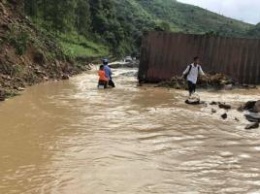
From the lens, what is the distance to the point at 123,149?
756 cm

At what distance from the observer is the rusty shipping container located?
18312 millimetres

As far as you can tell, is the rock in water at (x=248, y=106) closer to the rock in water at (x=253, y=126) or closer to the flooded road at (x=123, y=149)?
the flooded road at (x=123, y=149)

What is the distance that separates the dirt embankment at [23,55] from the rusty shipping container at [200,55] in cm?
439

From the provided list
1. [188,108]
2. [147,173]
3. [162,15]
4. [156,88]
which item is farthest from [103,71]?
[162,15]

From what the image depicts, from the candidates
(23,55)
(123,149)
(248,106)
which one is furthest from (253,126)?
(23,55)

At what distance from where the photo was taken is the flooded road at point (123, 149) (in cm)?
581

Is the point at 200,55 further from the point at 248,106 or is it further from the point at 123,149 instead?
the point at 123,149

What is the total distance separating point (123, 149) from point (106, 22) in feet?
140

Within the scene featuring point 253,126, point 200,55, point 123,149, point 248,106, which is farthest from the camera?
point 200,55

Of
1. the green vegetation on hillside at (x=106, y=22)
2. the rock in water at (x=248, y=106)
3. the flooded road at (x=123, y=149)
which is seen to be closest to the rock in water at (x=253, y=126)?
the flooded road at (x=123, y=149)

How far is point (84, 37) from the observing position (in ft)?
146

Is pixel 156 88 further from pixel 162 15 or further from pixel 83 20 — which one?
pixel 162 15

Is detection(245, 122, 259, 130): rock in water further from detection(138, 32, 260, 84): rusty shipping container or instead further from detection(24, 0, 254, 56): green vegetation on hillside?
detection(24, 0, 254, 56): green vegetation on hillside

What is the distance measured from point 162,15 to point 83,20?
150 ft
